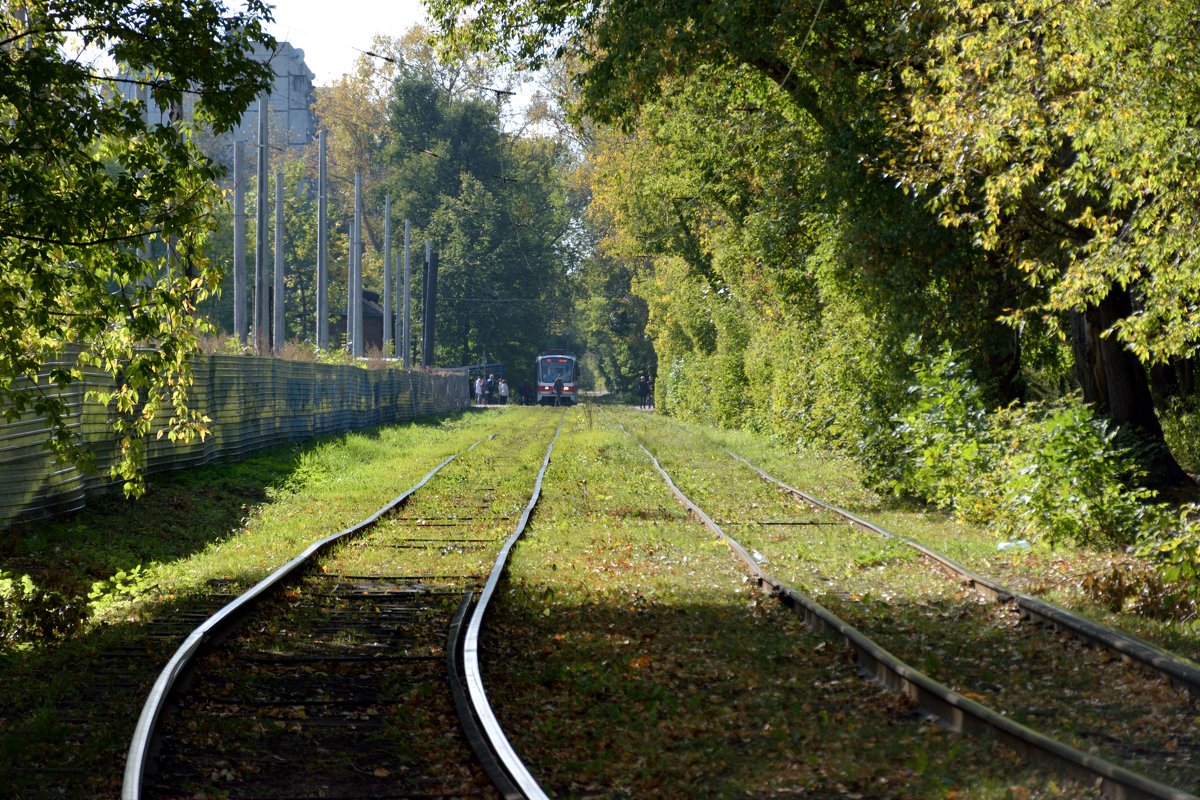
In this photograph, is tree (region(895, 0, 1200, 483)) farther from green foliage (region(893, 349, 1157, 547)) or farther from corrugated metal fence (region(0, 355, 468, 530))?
corrugated metal fence (region(0, 355, 468, 530))

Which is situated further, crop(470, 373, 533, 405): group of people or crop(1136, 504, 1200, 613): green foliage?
crop(470, 373, 533, 405): group of people

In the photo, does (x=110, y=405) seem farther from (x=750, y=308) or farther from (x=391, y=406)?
(x=391, y=406)

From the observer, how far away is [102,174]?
382 inches

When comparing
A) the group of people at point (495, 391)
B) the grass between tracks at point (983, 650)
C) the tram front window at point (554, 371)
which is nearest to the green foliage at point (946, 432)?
the grass between tracks at point (983, 650)

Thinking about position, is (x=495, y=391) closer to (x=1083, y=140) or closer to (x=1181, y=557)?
(x=1083, y=140)

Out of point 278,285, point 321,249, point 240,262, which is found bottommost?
point 278,285

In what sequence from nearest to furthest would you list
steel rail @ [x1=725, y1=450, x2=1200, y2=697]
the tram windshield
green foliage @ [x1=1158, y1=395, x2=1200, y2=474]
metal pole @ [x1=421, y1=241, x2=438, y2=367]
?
steel rail @ [x1=725, y1=450, x2=1200, y2=697] → green foliage @ [x1=1158, y1=395, x2=1200, y2=474] → metal pole @ [x1=421, y1=241, x2=438, y2=367] → the tram windshield

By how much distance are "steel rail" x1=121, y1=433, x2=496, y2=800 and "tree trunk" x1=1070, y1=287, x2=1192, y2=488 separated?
9290mm

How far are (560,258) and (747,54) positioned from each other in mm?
73998

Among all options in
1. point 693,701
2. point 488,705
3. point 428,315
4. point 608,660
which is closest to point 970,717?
point 693,701

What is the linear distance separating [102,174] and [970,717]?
7358 millimetres

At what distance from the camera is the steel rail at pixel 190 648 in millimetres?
5695

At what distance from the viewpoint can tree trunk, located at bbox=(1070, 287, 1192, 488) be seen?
15.7 meters

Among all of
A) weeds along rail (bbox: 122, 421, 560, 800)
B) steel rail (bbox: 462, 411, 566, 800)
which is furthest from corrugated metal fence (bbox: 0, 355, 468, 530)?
steel rail (bbox: 462, 411, 566, 800)
